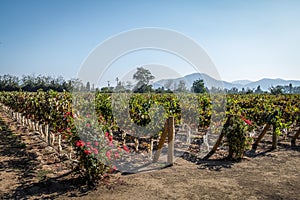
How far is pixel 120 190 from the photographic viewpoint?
522cm

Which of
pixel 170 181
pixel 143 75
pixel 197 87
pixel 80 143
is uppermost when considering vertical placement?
pixel 143 75

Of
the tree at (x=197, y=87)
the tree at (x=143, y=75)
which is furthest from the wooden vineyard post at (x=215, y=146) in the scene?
the tree at (x=197, y=87)

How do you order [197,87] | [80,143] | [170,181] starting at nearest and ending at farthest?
[80,143] < [170,181] < [197,87]

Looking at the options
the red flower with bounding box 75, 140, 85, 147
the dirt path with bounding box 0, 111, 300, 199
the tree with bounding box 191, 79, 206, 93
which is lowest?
the dirt path with bounding box 0, 111, 300, 199

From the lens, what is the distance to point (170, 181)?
5.78 meters

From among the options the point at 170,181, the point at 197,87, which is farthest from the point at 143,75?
the point at 170,181

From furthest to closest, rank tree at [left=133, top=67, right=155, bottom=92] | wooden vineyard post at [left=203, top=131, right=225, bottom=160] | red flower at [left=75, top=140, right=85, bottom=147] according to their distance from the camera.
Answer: tree at [left=133, top=67, right=155, bottom=92], wooden vineyard post at [left=203, top=131, right=225, bottom=160], red flower at [left=75, top=140, right=85, bottom=147]

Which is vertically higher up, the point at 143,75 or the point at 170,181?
the point at 143,75

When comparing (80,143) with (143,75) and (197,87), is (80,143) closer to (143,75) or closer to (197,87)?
(143,75)

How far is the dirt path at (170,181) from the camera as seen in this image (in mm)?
4992

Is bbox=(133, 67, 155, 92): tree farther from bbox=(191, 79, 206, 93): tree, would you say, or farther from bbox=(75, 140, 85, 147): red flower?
bbox=(75, 140, 85, 147): red flower

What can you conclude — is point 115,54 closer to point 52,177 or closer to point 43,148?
point 52,177

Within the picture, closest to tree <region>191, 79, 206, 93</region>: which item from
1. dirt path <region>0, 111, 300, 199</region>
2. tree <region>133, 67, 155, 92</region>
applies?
tree <region>133, 67, 155, 92</region>

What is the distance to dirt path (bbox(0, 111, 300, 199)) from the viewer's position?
4.99m
